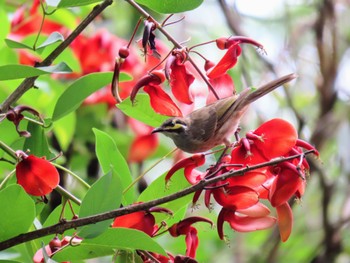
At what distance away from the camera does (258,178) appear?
102 centimetres

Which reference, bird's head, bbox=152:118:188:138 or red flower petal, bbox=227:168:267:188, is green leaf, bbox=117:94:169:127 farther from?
red flower petal, bbox=227:168:267:188

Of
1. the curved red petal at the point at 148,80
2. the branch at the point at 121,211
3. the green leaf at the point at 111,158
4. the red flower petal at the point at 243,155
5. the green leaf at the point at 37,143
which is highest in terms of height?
the curved red petal at the point at 148,80

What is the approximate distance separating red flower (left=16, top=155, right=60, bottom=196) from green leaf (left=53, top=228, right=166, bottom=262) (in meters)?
0.09

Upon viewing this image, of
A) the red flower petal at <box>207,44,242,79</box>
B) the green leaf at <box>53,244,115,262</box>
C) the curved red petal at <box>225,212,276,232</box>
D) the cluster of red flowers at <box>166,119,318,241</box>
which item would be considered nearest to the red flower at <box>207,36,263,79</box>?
the red flower petal at <box>207,44,242,79</box>

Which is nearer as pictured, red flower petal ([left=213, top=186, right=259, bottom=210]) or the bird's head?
red flower petal ([left=213, top=186, right=259, bottom=210])

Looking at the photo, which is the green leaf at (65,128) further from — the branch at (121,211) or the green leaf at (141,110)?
the branch at (121,211)

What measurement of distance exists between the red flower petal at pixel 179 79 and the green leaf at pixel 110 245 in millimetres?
259

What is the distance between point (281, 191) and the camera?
1019mm

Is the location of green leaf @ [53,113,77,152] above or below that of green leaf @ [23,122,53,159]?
below

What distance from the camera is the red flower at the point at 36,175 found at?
0.99 metres

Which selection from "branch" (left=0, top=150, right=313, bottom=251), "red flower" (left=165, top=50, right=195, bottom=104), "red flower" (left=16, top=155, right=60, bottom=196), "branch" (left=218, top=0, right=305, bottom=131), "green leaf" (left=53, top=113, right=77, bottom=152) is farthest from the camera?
"branch" (left=218, top=0, right=305, bottom=131)

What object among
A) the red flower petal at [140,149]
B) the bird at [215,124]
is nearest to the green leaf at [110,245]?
the bird at [215,124]

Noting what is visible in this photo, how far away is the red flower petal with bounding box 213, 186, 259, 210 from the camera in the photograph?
3.27 ft

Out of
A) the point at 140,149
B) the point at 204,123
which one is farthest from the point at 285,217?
the point at 140,149
